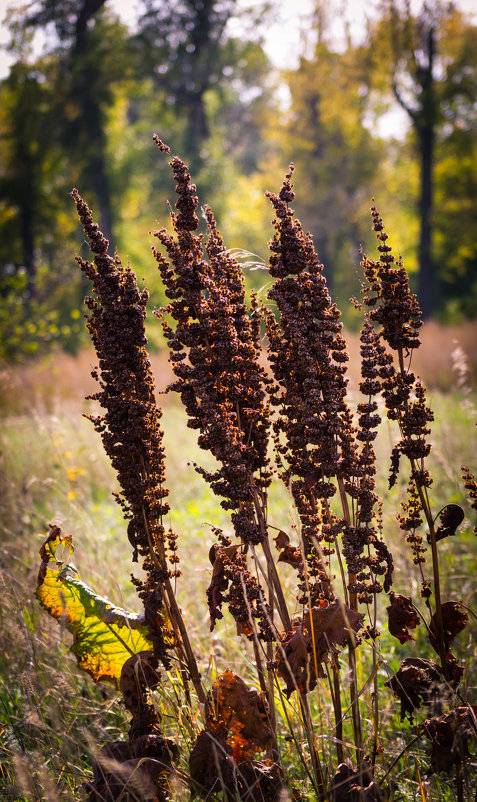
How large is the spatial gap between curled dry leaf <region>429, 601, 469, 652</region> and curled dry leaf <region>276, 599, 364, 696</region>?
0.30 m

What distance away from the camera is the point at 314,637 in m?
1.63

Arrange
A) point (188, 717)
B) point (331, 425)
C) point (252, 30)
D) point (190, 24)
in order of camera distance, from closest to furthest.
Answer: point (331, 425) → point (188, 717) → point (190, 24) → point (252, 30)

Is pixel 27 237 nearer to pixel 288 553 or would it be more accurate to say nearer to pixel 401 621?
pixel 288 553

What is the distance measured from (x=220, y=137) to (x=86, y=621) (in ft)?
82.3

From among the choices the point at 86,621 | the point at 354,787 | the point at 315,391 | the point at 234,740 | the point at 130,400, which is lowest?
the point at 354,787

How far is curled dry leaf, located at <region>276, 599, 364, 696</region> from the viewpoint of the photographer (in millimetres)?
1576

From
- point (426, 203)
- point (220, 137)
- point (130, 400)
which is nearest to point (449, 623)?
point (130, 400)

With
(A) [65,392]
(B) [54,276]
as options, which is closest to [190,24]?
(B) [54,276]

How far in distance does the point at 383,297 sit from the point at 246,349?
0.46 metres

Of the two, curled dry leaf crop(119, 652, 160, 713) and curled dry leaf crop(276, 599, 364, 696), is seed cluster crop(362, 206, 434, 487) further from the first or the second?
curled dry leaf crop(119, 652, 160, 713)

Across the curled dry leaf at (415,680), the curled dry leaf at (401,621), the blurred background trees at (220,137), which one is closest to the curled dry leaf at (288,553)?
the curled dry leaf at (401,621)

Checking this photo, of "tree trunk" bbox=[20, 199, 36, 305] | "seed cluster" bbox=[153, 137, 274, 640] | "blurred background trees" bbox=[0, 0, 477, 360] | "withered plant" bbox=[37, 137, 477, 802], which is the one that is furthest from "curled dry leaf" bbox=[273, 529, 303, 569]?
"tree trunk" bbox=[20, 199, 36, 305]

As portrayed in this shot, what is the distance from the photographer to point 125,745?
1.76 m

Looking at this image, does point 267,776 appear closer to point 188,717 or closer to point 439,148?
point 188,717
